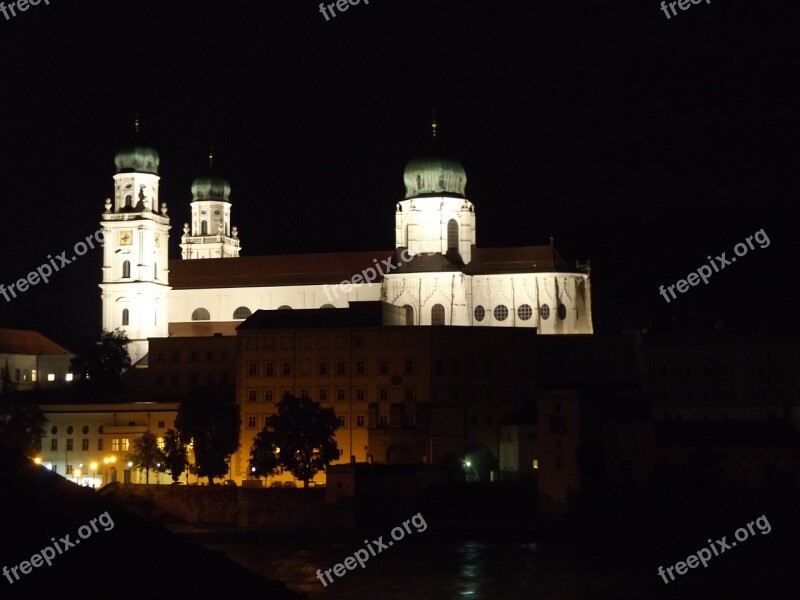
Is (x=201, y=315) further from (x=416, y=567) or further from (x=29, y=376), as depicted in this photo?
(x=416, y=567)

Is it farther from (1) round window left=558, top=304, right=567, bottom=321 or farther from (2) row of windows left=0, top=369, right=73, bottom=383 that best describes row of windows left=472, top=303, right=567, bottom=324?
(2) row of windows left=0, top=369, right=73, bottom=383

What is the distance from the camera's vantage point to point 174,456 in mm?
81000

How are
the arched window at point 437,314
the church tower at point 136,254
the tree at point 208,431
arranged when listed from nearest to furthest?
the tree at point 208,431 → the arched window at point 437,314 → the church tower at point 136,254

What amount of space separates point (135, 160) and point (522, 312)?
28966 millimetres

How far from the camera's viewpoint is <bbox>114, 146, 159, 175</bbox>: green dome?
107875mm

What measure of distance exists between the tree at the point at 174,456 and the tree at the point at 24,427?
312 inches

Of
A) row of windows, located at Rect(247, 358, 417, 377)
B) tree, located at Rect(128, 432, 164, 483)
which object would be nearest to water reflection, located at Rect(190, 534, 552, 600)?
tree, located at Rect(128, 432, 164, 483)

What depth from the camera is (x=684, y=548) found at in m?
70.5

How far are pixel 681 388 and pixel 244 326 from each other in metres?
25.8

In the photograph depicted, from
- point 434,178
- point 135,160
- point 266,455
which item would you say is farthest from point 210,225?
point 266,455

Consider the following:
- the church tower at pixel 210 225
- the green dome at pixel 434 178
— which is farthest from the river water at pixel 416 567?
the church tower at pixel 210 225

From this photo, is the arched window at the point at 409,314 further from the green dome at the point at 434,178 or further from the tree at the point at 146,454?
the tree at the point at 146,454

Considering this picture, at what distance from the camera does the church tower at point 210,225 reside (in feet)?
420

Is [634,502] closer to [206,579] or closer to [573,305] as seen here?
[573,305]
